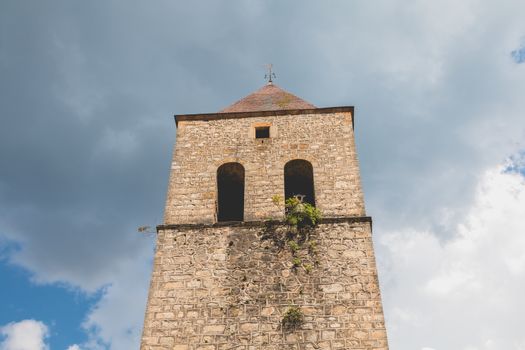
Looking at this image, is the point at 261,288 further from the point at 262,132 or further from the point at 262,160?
the point at 262,132

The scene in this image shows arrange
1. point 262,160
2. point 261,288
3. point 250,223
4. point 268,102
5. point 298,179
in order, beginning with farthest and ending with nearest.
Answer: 1. point 268,102
2. point 298,179
3. point 262,160
4. point 250,223
5. point 261,288

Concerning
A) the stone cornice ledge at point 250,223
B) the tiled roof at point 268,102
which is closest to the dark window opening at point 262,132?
the tiled roof at point 268,102

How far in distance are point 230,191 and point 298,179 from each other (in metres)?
1.51

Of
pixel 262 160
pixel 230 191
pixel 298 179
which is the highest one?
pixel 262 160

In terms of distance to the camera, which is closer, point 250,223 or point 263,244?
point 263,244

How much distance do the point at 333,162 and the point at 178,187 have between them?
3.15 metres

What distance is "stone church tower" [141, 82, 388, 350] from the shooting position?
7977mm

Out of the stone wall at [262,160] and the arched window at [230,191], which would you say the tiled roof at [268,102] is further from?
the arched window at [230,191]

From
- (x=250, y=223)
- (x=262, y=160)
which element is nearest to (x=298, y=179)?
(x=262, y=160)

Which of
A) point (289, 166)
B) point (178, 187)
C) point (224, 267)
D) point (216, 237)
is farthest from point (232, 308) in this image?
point (289, 166)

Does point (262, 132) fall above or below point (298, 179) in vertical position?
above

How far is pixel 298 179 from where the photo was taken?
1139 cm

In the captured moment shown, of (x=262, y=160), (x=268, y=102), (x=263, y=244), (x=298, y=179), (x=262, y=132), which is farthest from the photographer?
(x=268, y=102)

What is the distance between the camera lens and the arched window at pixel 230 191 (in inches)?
441
